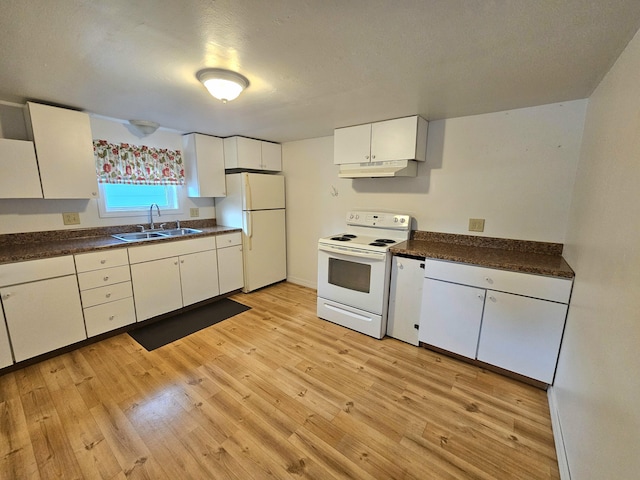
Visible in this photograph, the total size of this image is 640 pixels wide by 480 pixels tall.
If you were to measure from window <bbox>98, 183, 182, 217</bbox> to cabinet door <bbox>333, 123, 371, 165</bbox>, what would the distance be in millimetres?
2089

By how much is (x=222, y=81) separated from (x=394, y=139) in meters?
1.58

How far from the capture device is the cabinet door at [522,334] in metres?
1.80

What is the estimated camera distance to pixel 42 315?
2.09 metres

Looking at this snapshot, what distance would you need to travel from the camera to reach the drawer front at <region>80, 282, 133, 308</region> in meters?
2.30

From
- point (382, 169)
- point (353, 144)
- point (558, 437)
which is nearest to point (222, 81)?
point (353, 144)

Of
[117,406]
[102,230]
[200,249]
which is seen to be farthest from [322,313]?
[102,230]

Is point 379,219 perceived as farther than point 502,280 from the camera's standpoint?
Yes

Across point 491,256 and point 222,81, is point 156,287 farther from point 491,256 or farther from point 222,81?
point 491,256

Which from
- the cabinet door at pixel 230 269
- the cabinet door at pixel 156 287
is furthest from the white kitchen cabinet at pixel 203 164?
the cabinet door at pixel 156 287

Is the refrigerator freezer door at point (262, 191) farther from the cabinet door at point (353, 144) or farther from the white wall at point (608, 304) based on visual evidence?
the white wall at point (608, 304)

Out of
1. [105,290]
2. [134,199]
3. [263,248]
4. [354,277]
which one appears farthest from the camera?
[263,248]

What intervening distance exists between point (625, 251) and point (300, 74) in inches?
69.8

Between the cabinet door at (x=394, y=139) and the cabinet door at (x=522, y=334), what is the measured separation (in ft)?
4.61

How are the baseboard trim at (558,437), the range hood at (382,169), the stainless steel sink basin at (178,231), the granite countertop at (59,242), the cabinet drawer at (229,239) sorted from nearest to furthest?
the baseboard trim at (558,437), the granite countertop at (59,242), the range hood at (382,169), the stainless steel sink basin at (178,231), the cabinet drawer at (229,239)
